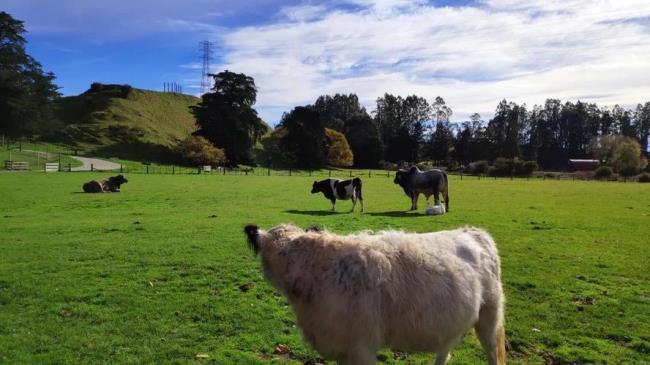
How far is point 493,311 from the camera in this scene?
20.0 ft

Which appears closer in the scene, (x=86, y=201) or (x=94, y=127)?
(x=86, y=201)

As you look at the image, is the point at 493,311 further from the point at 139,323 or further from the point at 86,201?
the point at 86,201

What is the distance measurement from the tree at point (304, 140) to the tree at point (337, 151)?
16.2ft

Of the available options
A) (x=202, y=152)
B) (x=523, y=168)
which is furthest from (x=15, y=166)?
(x=523, y=168)

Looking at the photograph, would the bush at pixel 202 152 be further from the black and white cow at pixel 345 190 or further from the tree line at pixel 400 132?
the black and white cow at pixel 345 190

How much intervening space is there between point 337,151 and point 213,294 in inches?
3949

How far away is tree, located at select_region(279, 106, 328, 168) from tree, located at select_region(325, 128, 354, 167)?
4925 millimetres

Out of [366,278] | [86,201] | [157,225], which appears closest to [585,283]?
[366,278]

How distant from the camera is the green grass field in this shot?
719 centimetres

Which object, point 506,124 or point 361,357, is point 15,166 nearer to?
point 361,357

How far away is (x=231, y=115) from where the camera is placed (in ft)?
303

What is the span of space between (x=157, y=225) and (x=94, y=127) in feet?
335

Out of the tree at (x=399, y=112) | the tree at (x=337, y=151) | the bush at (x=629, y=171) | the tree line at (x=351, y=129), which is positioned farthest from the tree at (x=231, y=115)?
the bush at (x=629, y=171)

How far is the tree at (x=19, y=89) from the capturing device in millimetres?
63938
